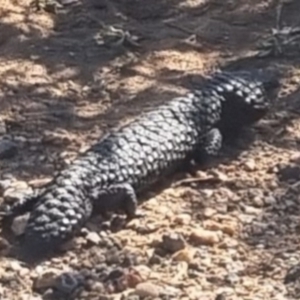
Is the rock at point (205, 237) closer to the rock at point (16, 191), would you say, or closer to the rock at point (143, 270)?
the rock at point (143, 270)

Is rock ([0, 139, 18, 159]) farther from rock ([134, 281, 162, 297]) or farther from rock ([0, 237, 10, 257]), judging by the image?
rock ([134, 281, 162, 297])

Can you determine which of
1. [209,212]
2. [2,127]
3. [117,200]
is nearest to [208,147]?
[209,212]

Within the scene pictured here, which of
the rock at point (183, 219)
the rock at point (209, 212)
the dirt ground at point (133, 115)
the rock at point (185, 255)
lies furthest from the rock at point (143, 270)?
the rock at point (209, 212)

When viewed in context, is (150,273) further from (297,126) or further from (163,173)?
(297,126)

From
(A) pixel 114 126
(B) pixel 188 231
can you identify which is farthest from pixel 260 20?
(B) pixel 188 231

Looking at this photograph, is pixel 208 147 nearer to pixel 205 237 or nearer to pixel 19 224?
pixel 205 237

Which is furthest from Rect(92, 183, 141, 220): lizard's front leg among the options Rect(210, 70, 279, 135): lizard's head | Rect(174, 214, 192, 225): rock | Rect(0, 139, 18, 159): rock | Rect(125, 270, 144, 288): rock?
Rect(210, 70, 279, 135): lizard's head

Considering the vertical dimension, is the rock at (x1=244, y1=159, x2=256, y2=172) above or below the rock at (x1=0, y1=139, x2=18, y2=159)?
above
